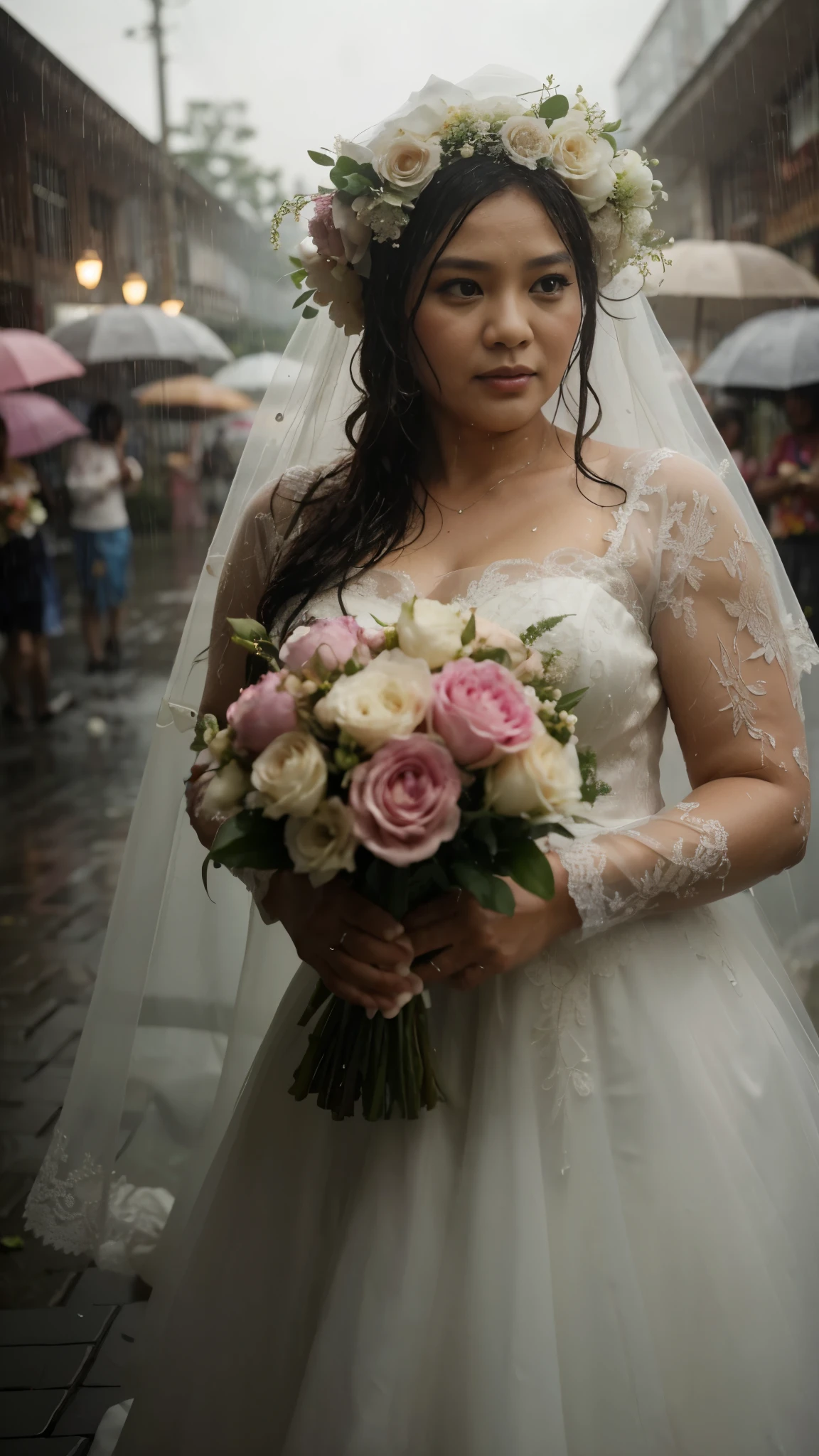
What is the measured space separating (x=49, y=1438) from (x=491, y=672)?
1747 millimetres

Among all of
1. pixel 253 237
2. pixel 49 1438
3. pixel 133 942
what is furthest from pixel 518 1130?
pixel 253 237

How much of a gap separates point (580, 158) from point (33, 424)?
620cm

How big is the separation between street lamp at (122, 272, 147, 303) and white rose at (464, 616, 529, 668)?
6880mm

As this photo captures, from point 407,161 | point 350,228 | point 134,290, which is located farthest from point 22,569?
point 407,161

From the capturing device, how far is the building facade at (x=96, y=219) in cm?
546

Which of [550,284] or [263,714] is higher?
[550,284]

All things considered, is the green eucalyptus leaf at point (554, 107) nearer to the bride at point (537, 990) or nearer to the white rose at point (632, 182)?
the bride at point (537, 990)

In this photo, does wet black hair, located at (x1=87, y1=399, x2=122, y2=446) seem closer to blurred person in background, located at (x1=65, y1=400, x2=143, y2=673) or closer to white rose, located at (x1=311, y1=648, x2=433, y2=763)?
blurred person in background, located at (x1=65, y1=400, x2=143, y2=673)

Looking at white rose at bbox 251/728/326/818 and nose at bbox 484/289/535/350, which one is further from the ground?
nose at bbox 484/289/535/350

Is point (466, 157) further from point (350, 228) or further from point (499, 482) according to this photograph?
point (499, 482)

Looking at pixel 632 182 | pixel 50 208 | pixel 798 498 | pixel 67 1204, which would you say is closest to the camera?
pixel 632 182

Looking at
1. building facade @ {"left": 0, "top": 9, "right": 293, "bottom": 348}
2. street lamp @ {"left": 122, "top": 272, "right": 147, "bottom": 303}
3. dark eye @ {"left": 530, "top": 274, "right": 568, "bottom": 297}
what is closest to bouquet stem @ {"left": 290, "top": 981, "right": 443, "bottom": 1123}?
dark eye @ {"left": 530, "top": 274, "right": 568, "bottom": 297}

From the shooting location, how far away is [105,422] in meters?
8.38

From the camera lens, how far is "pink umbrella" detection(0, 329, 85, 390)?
662cm
